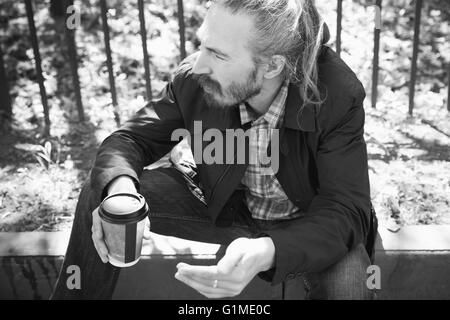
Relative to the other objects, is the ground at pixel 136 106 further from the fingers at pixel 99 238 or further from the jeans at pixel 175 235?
the fingers at pixel 99 238

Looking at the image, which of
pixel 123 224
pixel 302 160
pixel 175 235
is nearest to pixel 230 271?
pixel 123 224

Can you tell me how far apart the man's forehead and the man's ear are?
0.41 feet

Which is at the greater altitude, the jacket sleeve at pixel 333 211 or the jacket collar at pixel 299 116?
the jacket collar at pixel 299 116

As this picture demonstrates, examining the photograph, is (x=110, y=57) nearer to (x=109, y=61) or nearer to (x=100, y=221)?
(x=109, y=61)

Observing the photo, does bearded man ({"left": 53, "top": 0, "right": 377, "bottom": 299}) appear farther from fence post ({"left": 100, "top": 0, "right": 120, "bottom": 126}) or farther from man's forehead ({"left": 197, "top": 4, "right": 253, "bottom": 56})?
fence post ({"left": 100, "top": 0, "right": 120, "bottom": 126})

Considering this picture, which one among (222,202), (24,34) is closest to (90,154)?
(222,202)

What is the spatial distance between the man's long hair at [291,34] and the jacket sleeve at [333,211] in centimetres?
16

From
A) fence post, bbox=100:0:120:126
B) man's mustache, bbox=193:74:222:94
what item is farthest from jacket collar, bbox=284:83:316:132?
fence post, bbox=100:0:120:126

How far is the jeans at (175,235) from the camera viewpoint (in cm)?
Answer: 225

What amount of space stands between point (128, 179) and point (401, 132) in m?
2.08

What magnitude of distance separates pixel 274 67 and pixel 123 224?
93 centimetres

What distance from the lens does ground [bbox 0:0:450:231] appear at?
10.9 ft

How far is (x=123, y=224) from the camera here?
2039 millimetres

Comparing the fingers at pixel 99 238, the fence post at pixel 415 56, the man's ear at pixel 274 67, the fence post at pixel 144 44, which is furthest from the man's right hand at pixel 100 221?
the fence post at pixel 415 56
